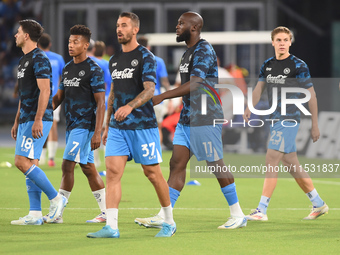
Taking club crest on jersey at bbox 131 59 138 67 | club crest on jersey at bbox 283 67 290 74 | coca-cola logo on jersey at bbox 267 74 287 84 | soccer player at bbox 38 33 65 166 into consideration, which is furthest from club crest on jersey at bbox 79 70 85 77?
soccer player at bbox 38 33 65 166

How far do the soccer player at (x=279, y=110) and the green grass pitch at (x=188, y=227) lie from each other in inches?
10.6

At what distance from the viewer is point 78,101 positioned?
835cm

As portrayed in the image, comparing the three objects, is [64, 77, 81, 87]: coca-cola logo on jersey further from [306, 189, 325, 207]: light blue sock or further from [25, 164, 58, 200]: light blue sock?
[306, 189, 325, 207]: light blue sock

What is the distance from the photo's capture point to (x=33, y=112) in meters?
8.15

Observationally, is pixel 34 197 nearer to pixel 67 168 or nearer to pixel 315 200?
pixel 67 168

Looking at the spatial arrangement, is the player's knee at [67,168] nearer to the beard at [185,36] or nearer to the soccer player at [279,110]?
the beard at [185,36]

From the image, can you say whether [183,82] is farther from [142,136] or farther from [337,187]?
[337,187]

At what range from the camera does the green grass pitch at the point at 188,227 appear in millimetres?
6961

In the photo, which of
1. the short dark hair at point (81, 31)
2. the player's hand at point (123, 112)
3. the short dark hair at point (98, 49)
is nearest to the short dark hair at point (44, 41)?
the short dark hair at point (98, 49)

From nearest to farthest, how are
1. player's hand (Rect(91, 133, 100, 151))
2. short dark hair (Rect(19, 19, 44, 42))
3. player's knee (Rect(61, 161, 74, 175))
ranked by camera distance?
player's hand (Rect(91, 133, 100, 151)) < short dark hair (Rect(19, 19, 44, 42)) < player's knee (Rect(61, 161, 74, 175))

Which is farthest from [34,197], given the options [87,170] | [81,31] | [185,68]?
[185,68]

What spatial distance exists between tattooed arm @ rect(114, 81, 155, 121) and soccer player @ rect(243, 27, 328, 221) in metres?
1.91

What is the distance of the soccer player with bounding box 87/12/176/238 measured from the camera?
283 inches

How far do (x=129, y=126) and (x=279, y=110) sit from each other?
214cm
